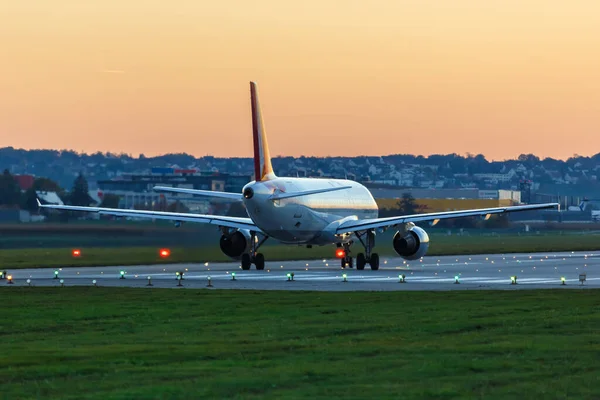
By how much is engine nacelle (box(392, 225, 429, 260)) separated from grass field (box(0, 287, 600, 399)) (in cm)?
2354

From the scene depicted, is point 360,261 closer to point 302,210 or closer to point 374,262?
point 374,262

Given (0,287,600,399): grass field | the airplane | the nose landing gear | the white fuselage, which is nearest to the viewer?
(0,287,600,399): grass field

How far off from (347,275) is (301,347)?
30534 mm

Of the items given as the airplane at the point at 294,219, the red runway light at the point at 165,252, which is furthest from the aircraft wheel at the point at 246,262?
the red runway light at the point at 165,252

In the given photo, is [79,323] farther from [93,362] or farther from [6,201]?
[6,201]

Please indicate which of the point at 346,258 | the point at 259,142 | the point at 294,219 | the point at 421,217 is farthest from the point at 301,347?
the point at 346,258

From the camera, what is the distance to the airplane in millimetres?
59875

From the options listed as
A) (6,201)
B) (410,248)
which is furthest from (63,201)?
(410,248)

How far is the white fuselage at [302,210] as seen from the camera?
194 ft

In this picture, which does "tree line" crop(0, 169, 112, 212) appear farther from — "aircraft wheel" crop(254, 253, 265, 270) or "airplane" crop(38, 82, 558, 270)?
"aircraft wheel" crop(254, 253, 265, 270)

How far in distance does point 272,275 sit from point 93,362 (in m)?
32.9

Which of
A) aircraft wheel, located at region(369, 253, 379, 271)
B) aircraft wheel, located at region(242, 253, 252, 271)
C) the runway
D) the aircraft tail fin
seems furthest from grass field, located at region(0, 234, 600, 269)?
aircraft wheel, located at region(369, 253, 379, 271)

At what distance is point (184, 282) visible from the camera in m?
48.7

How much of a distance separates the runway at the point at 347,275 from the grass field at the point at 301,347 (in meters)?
7.51
